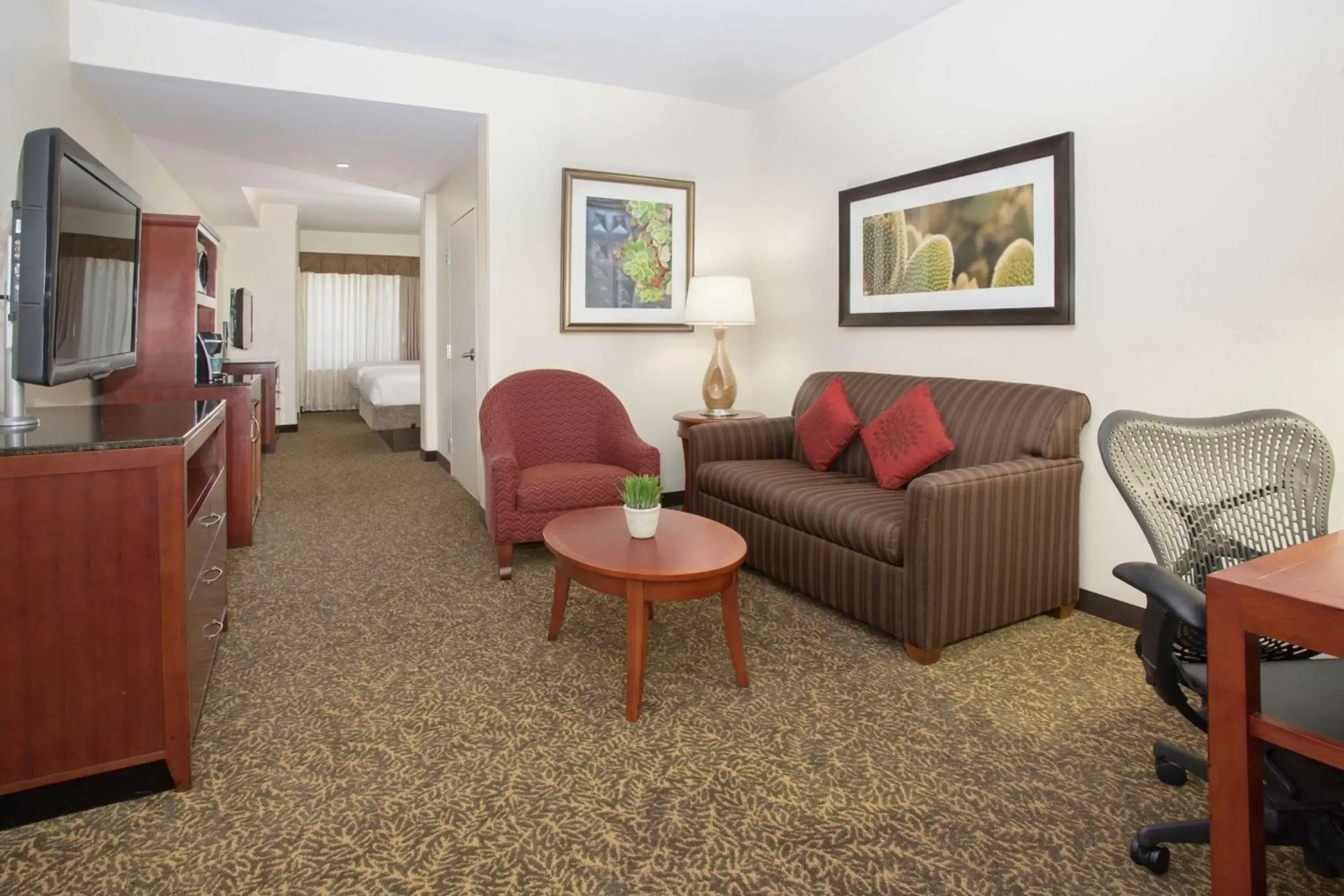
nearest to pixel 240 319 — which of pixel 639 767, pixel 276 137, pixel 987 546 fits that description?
pixel 276 137

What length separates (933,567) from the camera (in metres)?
2.53

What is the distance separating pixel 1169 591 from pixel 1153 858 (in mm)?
673

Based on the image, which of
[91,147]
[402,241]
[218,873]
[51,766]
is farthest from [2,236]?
[402,241]

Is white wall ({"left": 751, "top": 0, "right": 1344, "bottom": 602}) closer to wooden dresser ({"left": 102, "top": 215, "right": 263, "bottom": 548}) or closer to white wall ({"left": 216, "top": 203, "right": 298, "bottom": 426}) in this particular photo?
wooden dresser ({"left": 102, "top": 215, "right": 263, "bottom": 548})

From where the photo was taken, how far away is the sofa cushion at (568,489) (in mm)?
3564

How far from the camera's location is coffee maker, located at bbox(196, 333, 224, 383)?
4043mm

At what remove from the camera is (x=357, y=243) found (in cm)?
1056

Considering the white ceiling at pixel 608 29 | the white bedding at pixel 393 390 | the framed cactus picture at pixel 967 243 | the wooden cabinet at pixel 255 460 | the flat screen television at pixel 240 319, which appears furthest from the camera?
the white bedding at pixel 393 390

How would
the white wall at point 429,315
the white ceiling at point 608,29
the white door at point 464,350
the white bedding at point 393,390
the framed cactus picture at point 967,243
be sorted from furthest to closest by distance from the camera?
1. the white bedding at point 393,390
2. the white wall at point 429,315
3. the white door at point 464,350
4. the white ceiling at point 608,29
5. the framed cactus picture at point 967,243

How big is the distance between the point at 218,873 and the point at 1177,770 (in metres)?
2.12

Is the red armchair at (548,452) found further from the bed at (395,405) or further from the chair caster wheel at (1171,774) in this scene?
the bed at (395,405)

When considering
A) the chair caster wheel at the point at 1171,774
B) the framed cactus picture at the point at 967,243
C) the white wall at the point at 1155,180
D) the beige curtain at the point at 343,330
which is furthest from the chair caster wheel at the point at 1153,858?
the beige curtain at the point at 343,330

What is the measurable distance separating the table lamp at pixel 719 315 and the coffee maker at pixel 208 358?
2607mm

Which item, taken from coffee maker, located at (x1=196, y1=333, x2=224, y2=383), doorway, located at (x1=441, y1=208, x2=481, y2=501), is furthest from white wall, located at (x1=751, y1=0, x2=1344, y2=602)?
coffee maker, located at (x1=196, y1=333, x2=224, y2=383)
